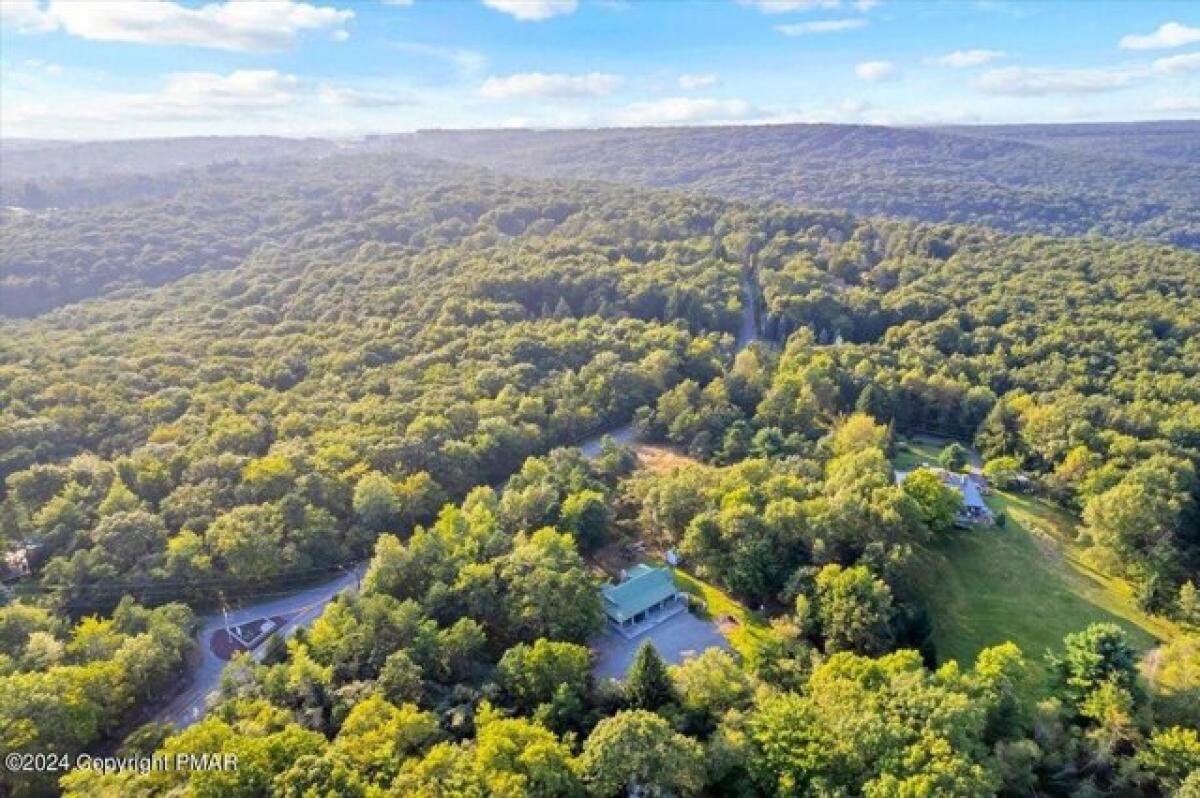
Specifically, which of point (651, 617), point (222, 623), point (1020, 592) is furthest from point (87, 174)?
point (1020, 592)

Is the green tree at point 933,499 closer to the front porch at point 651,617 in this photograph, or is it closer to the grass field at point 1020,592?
the grass field at point 1020,592

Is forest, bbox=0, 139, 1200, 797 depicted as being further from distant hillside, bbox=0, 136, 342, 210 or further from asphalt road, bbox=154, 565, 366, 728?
distant hillside, bbox=0, 136, 342, 210

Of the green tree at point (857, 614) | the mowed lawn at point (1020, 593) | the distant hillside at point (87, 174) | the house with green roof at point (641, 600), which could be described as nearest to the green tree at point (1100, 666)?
the mowed lawn at point (1020, 593)

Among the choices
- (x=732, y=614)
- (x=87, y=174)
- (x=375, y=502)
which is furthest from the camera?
(x=87, y=174)

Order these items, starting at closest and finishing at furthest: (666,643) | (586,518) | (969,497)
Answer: (666,643) → (586,518) → (969,497)

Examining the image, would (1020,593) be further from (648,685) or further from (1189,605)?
(648,685)

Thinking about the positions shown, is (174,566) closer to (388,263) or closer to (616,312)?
(616,312)

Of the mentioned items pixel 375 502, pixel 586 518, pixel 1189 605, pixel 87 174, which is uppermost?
pixel 87 174

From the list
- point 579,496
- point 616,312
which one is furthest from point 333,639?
point 616,312
